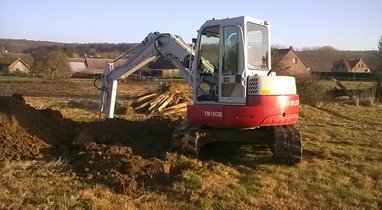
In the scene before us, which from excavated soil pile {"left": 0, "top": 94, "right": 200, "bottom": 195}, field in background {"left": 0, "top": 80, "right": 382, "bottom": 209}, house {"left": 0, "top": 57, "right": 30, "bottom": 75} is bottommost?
field in background {"left": 0, "top": 80, "right": 382, "bottom": 209}

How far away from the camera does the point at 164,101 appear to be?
16.9 m

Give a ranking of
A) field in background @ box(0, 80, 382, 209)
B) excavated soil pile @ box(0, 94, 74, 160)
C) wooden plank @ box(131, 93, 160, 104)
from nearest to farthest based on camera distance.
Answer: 1. field in background @ box(0, 80, 382, 209)
2. excavated soil pile @ box(0, 94, 74, 160)
3. wooden plank @ box(131, 93, 160, 104)

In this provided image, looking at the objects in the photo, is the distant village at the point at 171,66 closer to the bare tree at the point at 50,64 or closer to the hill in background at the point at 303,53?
the hill in background at the point at 303,53

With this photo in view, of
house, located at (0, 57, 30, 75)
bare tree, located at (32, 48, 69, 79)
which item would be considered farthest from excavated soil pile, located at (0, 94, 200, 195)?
house, located at (0, 57, 30, 75)

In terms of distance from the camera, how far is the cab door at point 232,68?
873 cm

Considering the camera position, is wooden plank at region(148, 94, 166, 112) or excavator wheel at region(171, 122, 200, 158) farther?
wooden plank at region(148, 94, 166, 112)

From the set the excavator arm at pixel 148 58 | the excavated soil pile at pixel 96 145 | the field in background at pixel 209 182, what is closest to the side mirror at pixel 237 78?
the excavator arm at pixel 148 58

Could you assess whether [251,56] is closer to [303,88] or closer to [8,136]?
[8,136]

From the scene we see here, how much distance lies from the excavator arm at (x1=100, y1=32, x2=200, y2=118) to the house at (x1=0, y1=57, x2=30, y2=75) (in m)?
54.1

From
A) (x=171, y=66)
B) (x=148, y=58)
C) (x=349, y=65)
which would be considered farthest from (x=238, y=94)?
(x=349, y=65)

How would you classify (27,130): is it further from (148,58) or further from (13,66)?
(13,66)

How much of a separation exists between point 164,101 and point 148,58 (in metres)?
5.29

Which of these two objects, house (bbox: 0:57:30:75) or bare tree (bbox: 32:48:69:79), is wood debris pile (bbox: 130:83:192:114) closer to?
bare tree (bbox: 32:48:69:79)

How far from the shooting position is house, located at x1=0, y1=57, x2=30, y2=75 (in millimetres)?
64688
